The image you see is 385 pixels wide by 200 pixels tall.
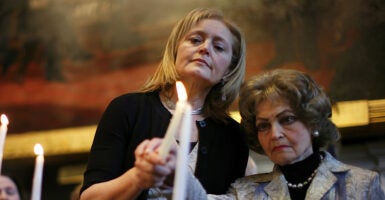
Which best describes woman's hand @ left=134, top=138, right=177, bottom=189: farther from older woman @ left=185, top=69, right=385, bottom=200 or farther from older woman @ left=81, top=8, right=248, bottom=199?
older woman @ left=185, top=69, right=385, bottom=200

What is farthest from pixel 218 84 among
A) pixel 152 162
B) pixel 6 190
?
pixel 152 162

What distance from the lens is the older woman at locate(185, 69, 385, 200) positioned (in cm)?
142

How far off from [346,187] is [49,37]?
12.4 feet

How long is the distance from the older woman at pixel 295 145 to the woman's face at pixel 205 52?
0.12 m

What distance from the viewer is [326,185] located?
1419mm

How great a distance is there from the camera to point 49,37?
4.75m

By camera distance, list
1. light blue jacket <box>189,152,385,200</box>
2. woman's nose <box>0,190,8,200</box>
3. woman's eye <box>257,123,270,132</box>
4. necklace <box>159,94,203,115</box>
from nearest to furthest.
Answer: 1. woman's nose <box>0,190,8,200</box>
2. light blue jacket <box>189,152,385,200</box>
3. woman's eye <box>257,123,270,132</box>
4. necklace <box>159,94,203,115</box>

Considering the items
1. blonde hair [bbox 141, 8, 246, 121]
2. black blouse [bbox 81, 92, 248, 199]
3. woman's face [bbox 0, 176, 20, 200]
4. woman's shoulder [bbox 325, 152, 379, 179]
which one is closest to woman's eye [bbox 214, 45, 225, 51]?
blonde hair [bbox 141, 8, 246, 121]

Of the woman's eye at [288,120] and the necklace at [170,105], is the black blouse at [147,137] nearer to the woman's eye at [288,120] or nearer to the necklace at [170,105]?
the necklace at [170,105]

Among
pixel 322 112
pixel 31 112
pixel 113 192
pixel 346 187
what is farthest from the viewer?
pixel 31 112

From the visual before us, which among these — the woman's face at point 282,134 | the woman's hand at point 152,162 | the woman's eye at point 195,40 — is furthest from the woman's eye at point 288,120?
the woman's hand at point 152,162

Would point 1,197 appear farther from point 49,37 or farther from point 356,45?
point 49,37

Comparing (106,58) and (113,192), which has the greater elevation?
(106,58)

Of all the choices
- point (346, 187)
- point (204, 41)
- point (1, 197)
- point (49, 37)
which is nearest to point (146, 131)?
point (204, 41)
